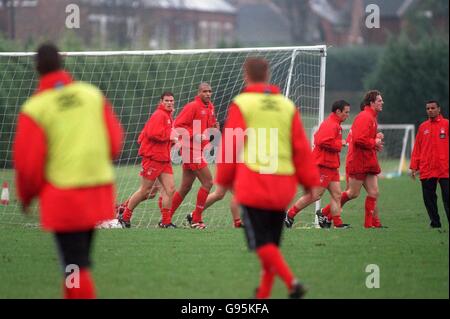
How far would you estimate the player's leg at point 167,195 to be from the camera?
15.0m

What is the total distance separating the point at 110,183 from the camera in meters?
7.66

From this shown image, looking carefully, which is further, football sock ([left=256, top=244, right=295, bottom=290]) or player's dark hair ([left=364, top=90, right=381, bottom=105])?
player's dark hair ([left=364, top=90, right=381, bottom=105])

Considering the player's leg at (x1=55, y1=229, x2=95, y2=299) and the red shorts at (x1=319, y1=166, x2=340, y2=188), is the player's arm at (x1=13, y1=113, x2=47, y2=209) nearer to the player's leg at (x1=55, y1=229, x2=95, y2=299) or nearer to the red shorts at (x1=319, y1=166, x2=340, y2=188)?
the player's leg at (x1=55, y1=229, x2=95, y2=299)

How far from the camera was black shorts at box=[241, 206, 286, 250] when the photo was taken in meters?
8.36

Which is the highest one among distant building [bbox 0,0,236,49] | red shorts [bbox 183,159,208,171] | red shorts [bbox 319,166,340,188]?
distant building [bbox 0,0,236,49]

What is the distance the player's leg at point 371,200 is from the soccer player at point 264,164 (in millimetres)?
6772

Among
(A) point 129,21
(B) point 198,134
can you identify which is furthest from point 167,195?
(A) point 129,21

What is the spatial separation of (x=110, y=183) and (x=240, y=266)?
3.37 m

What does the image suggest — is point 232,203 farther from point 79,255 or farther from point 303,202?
point 79,255

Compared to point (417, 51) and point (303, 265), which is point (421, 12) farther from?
point (303, 265)

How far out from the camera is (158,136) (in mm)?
14781

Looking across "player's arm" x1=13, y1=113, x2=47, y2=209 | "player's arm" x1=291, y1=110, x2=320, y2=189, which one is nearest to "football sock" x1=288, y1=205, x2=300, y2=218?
"player's arm" x1=291, y1=110, x2=320, y2=189

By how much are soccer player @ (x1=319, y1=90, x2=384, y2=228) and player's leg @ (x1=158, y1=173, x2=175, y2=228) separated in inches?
98.6

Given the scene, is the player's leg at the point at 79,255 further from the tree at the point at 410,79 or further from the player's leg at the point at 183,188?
the tree at the point at 410,79
